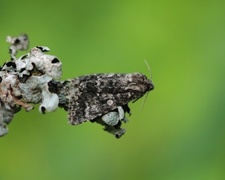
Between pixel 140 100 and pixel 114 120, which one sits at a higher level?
pixel 140 100

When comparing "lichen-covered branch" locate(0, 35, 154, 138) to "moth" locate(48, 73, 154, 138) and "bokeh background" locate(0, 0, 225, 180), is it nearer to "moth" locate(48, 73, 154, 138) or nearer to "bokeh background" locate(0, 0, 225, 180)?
"moth" locate(48, 73, 154, 138)

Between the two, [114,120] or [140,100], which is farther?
[140,100]

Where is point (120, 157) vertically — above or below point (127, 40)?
below

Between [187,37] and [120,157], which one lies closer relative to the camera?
[120,157]

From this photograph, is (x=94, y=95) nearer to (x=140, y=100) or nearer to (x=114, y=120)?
(x=114, y=120)

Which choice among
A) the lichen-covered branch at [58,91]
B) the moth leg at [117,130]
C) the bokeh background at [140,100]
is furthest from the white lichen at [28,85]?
the bokeh background at [140,100]

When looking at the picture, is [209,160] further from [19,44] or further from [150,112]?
[19,44]

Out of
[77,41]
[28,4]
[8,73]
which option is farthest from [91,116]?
[28,4]

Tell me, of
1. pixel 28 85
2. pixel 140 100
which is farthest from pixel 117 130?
pixel 140 100
